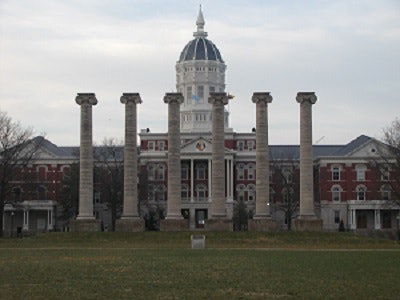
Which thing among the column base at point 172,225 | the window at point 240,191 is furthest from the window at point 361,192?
the column base at point 172,225

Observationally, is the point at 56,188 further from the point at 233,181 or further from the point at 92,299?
the point at 92,299

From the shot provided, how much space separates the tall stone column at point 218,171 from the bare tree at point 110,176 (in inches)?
1383

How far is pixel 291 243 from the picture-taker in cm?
6731

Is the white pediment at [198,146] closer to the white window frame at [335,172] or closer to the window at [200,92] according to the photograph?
the window at [200,92]

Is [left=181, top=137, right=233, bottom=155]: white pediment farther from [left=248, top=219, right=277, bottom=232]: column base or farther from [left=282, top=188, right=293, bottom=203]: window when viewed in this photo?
[left=248, top=219, right=277, bottom=232]: column base

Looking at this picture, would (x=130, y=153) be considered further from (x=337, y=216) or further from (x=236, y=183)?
(x=236, y=183)

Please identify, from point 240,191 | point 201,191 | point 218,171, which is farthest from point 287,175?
point 218,171

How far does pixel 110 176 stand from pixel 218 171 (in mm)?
42583

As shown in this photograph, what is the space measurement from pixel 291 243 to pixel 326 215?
6064cm

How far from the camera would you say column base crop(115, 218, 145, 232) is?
7656cm

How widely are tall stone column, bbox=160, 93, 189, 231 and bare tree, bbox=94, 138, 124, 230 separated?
33.4m

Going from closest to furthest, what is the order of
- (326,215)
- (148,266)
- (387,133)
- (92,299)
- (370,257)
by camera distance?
(92,299)
(148,266)
(370,257)
(387,133)
(326,215)

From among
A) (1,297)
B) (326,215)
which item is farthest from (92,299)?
(326,215)

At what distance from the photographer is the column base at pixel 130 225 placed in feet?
251
